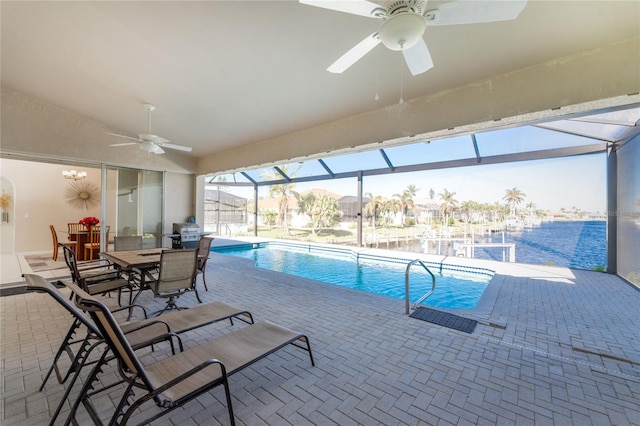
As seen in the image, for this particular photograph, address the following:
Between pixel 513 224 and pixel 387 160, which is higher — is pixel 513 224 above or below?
below

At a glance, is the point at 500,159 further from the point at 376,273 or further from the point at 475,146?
the point at 376,273

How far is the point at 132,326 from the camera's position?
2367mm

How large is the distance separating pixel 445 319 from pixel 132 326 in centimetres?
351

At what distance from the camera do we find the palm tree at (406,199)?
983 centimetres

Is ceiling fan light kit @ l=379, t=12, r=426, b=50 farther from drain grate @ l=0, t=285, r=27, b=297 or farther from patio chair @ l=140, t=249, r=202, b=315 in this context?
drain grate @ l=0, t=285, r=27, b=297

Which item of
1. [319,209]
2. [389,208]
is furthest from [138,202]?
[389,208]

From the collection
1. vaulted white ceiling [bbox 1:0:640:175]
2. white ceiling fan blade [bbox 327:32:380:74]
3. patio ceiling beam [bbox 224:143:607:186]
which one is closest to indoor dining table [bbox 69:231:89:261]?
vaulted white ceiling [bbox 1:0:640:175]

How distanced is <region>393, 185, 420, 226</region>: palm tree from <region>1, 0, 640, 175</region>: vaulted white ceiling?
559cm

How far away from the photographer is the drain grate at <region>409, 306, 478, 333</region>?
3259 mm

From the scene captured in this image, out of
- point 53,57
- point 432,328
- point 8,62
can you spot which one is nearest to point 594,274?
point 432,328

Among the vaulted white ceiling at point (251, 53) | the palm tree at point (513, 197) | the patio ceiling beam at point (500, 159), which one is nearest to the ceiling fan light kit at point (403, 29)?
the vaulted white ceiling at point (251, 53)

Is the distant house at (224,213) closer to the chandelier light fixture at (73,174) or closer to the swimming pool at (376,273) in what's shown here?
the swimming pool at (376,273)

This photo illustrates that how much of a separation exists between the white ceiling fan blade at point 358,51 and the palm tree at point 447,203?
7475 mm

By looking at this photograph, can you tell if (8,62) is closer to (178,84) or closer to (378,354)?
(178,84)
